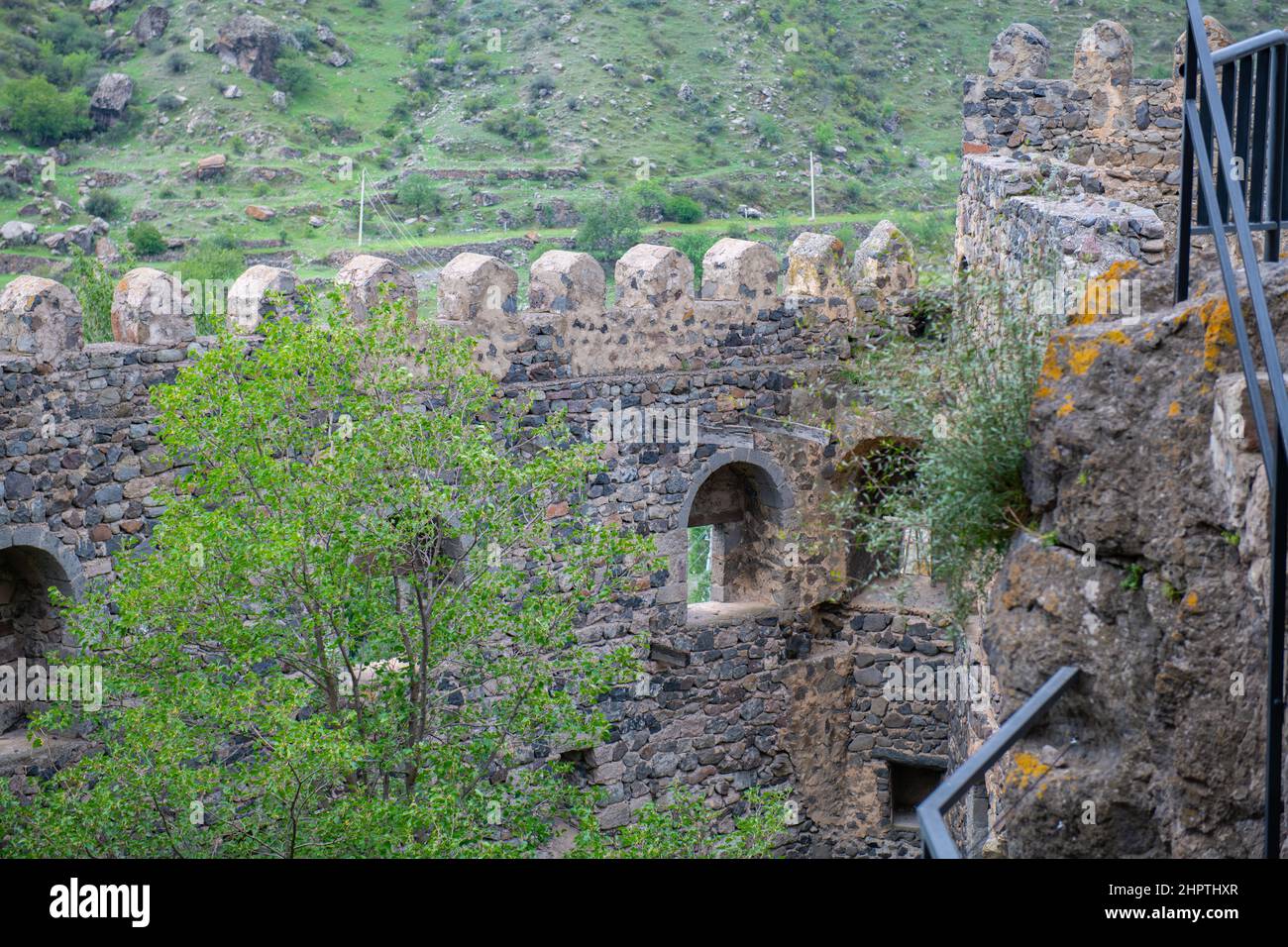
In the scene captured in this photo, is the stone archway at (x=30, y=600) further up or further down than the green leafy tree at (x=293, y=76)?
further down

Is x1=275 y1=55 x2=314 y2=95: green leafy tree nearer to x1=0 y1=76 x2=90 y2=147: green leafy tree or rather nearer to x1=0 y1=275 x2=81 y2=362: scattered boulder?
x1=0 y1=76 x2=90 y2=147: green leafy tree

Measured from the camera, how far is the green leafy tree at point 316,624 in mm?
7359

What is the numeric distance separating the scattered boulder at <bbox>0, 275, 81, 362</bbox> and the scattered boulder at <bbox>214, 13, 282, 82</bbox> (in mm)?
28018

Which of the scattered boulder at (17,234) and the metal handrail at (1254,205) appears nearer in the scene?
the metal handrail at (1254,205)

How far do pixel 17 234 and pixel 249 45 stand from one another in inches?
367

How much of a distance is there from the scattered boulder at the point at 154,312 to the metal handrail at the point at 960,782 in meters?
6.81

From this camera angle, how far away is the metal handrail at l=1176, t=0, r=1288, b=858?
361 centimetres

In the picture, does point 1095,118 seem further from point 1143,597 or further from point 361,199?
point 361,199

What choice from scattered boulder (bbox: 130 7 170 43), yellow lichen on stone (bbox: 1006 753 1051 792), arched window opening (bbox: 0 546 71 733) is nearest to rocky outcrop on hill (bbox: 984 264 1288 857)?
yellow lichen on stone (bbox: 1006 753 1051 792)

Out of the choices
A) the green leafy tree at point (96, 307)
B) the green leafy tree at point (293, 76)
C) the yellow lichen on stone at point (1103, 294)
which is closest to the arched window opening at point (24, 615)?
the yellow lichen on stone at point (1103, 294)

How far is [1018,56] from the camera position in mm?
11141

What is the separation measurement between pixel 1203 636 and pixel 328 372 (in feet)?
16.3

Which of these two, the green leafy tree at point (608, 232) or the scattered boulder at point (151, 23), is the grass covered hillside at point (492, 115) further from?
the green leafy tree at point (608, 232)

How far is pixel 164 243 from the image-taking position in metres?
29.2
